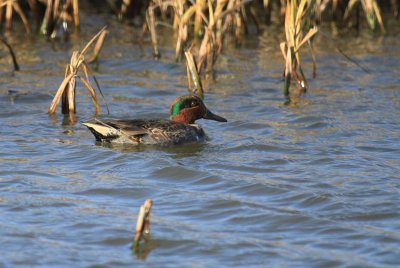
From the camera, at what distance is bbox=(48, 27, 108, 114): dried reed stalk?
359 inches

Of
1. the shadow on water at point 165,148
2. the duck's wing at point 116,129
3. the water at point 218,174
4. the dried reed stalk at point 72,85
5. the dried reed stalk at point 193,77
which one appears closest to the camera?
the water at point 218,174

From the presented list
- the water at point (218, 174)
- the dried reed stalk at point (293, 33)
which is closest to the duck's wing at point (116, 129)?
the water at point (218, 174)

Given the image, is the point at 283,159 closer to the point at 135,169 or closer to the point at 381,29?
the point at 135,169

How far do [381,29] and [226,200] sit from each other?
7.85 meters

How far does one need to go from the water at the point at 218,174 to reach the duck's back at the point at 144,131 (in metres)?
0.12

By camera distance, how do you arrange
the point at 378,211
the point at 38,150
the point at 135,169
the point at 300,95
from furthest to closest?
the point at 300,95
the point at 38,150
the point at 135,169
the point at 378,211

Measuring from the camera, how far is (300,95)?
11.0 m

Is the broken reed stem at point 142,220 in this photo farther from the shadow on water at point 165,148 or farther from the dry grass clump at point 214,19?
the dry grass clump at point 214,19

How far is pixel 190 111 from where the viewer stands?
9.48 m

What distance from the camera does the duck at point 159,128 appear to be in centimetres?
870

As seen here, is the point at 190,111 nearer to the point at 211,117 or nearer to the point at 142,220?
the point at 211,117

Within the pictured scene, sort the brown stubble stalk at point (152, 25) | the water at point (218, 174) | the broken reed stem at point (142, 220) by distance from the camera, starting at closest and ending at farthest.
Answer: the broken reed stem at point (142, 220) → the water at point (218, 174) → the brown stubble stalk at point (152, 25)

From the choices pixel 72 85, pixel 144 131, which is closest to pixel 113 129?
pixel 144 131

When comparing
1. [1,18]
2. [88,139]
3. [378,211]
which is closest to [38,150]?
[88,139]
